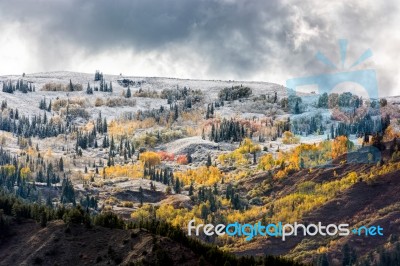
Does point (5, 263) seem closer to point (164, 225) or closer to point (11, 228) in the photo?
point (11, 228)

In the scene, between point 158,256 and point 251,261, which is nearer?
point 158,256

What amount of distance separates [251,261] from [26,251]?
4220 cm

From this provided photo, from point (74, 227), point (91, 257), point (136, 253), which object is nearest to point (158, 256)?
point (136, 253)

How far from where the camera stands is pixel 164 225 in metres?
175

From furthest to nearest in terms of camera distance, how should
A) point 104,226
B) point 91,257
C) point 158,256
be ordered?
1. point 104,226
2. point 91,257
3. point 158,256

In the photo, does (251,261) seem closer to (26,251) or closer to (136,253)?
(136,253)

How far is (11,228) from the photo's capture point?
188 m

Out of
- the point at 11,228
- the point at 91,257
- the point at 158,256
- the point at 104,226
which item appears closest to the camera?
the point at 158,256

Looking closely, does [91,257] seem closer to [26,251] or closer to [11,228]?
[26,251]

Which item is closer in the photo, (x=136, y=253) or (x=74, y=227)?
(x=136, y=253)

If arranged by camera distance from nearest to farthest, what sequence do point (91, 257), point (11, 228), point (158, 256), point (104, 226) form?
point (158, 256) → point (91, 257) → point (104, 226) → point (11, 228)

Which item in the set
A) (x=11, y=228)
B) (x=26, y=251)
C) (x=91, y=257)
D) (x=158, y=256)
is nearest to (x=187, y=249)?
(x=158, y=256)

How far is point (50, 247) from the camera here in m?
171

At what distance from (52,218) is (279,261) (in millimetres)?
45722
